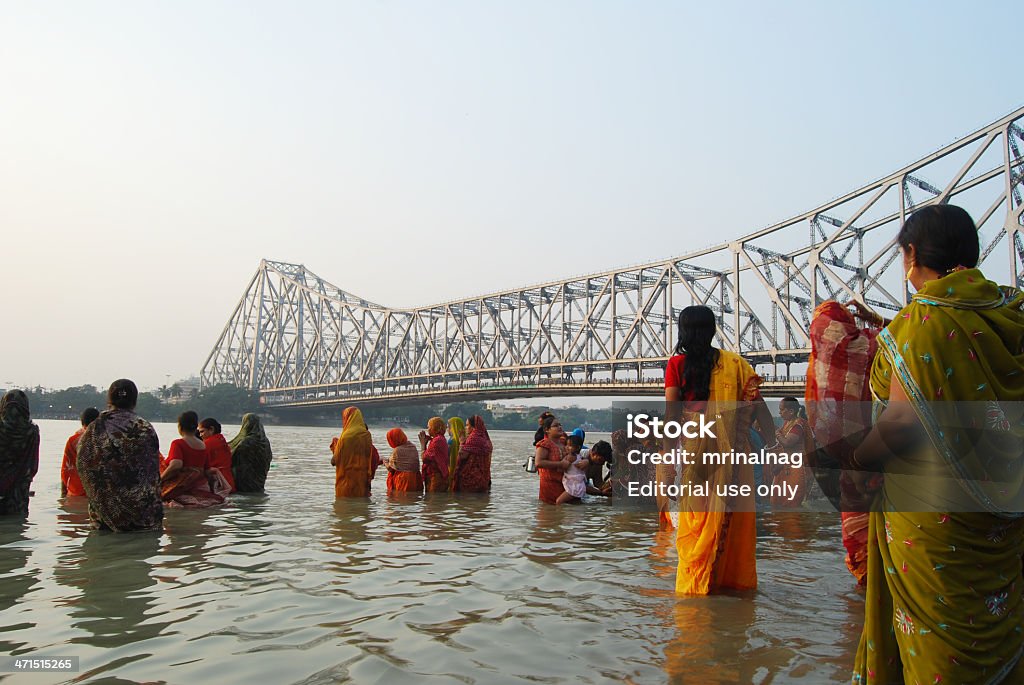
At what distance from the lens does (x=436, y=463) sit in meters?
9.26

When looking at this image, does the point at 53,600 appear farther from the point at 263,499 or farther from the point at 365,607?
the point at 263,499

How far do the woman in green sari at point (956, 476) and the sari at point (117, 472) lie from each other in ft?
17.4

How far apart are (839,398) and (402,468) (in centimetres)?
761

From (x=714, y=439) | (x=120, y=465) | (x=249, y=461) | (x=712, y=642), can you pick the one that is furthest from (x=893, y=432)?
(x=249, y=461)

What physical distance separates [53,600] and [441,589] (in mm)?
1837

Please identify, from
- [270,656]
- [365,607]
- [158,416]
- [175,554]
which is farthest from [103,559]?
[158,416]

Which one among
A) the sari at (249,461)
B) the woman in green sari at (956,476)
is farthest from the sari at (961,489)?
the sari at (249,461)

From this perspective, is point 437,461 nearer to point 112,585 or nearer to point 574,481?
point 574,481

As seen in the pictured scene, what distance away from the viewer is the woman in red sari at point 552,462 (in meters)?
8.25

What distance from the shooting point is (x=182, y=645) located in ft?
9.66

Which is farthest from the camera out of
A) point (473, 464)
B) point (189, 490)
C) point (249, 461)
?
point (473, 464)

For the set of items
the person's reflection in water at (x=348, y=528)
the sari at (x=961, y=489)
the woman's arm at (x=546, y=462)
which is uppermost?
the sari at (x=961, y=489)

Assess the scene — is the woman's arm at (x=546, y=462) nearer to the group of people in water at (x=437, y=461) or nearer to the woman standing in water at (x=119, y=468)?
the group of people in water at (x=437, y=461)

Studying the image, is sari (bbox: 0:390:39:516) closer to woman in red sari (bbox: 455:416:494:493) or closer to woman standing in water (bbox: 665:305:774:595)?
woman in red sari (bbox: 455:416:494:493)
